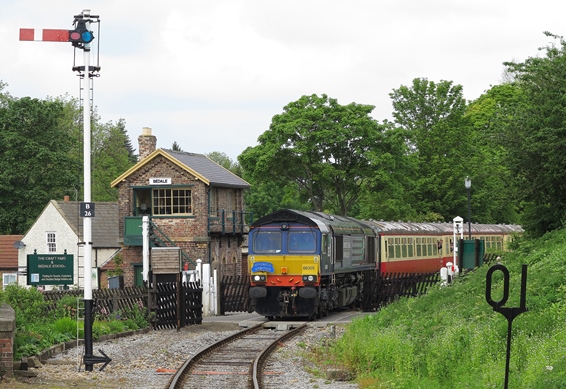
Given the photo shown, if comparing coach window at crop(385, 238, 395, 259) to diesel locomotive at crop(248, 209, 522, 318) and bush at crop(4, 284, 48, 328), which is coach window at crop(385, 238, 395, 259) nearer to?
diesel locomotive at crop(248, 209, 522, 318)

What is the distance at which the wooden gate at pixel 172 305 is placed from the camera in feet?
83.6

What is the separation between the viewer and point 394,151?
55656mm

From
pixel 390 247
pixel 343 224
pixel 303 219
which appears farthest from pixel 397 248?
pixel 303 219

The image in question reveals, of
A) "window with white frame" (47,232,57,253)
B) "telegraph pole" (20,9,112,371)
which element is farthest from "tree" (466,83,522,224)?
"window with white frame" (47,232,57,253)

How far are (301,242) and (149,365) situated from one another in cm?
1111

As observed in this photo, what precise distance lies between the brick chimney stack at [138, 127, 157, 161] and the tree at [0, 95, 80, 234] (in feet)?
58.5

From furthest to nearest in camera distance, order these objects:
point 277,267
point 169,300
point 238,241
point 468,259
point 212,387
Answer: point 238,241 < point 468,259 < point 277,267 < point 169,300 < point 212,387

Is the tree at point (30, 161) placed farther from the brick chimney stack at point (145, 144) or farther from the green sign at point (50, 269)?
the green sign at point (50, 269)

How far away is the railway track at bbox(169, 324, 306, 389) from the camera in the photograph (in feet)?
50.6

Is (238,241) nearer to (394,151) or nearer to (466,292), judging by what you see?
(394,151)

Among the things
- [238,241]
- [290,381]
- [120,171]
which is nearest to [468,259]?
A: [290,381]

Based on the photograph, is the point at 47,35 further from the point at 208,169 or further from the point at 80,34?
the point at 208,169

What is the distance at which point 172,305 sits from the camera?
26297mm

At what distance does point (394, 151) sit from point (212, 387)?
41.7m
